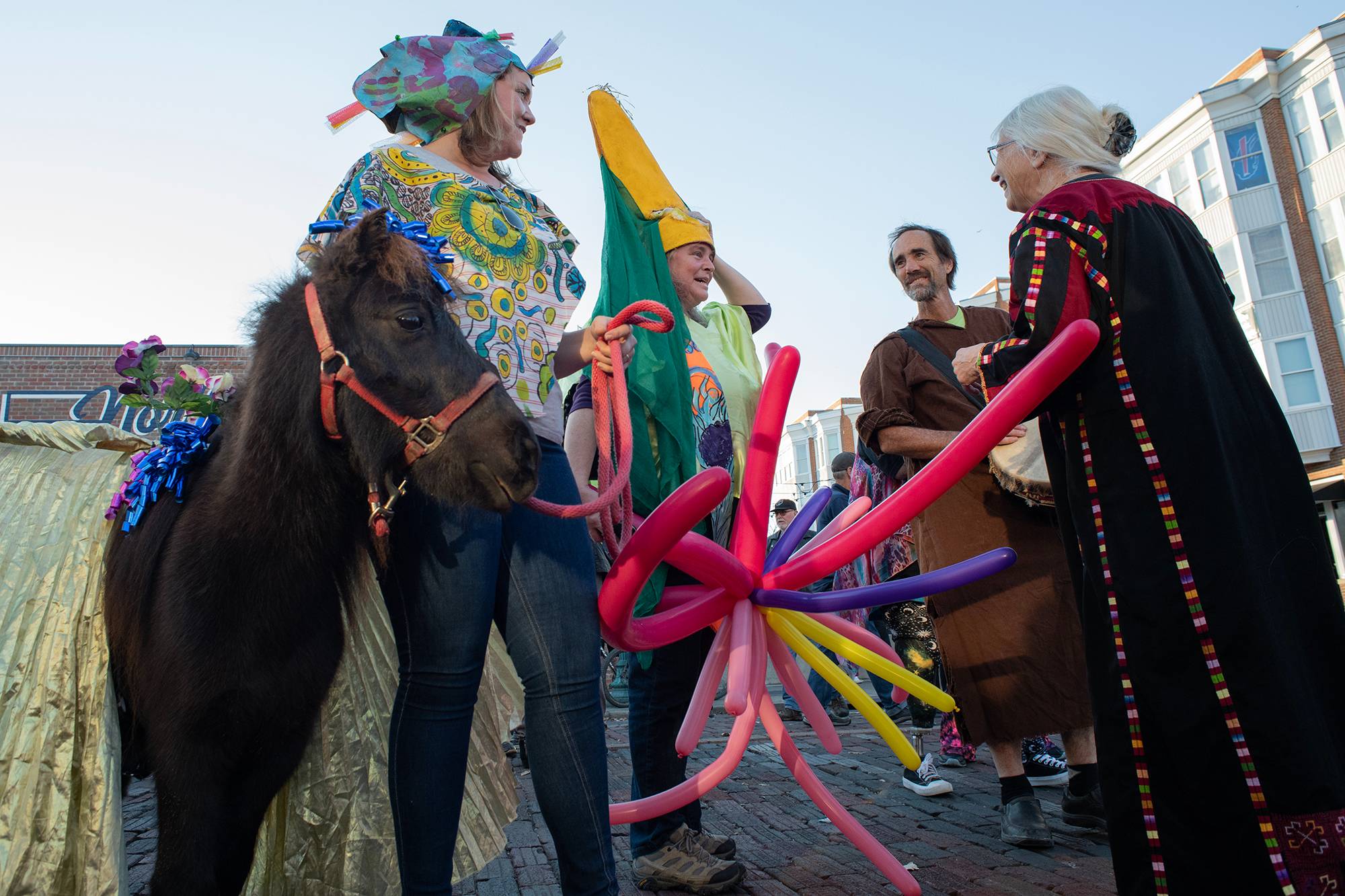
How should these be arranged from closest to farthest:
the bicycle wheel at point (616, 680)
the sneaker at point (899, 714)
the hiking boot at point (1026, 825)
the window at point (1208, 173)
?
the hiking boot at point (1026, 825) → the sneaker at point (899, 714) → the bicycle wheel at point (616, 680) → the window at point (1208, 173)

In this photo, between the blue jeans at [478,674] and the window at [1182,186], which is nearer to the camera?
the blue jeans at [478,674]

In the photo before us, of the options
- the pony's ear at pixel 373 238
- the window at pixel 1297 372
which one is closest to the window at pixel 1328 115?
the window at pixel 1297 372

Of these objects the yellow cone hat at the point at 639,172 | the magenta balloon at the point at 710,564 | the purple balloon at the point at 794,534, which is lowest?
the magenta balloon at the point at 710,564

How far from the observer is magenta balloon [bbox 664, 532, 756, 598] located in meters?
2.59

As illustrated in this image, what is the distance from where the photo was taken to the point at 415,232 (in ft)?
7.24

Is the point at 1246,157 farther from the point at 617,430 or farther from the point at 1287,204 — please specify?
the point at 617,430

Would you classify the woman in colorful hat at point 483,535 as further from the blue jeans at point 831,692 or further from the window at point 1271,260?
the window at point 1271,260

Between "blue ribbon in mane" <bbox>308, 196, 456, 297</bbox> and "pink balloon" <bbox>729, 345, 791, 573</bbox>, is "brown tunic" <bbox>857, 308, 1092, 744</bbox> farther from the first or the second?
"blue ribbon in mane" <bbox>308, 196, 456, 297</bbox>

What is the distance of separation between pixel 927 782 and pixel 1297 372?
27.0m

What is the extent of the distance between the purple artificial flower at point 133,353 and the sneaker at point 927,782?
373cm

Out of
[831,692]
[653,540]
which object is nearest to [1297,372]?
[831,692]

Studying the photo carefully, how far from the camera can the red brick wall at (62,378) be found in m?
24.2

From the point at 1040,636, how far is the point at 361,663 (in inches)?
103

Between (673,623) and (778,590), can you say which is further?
(778,590)
